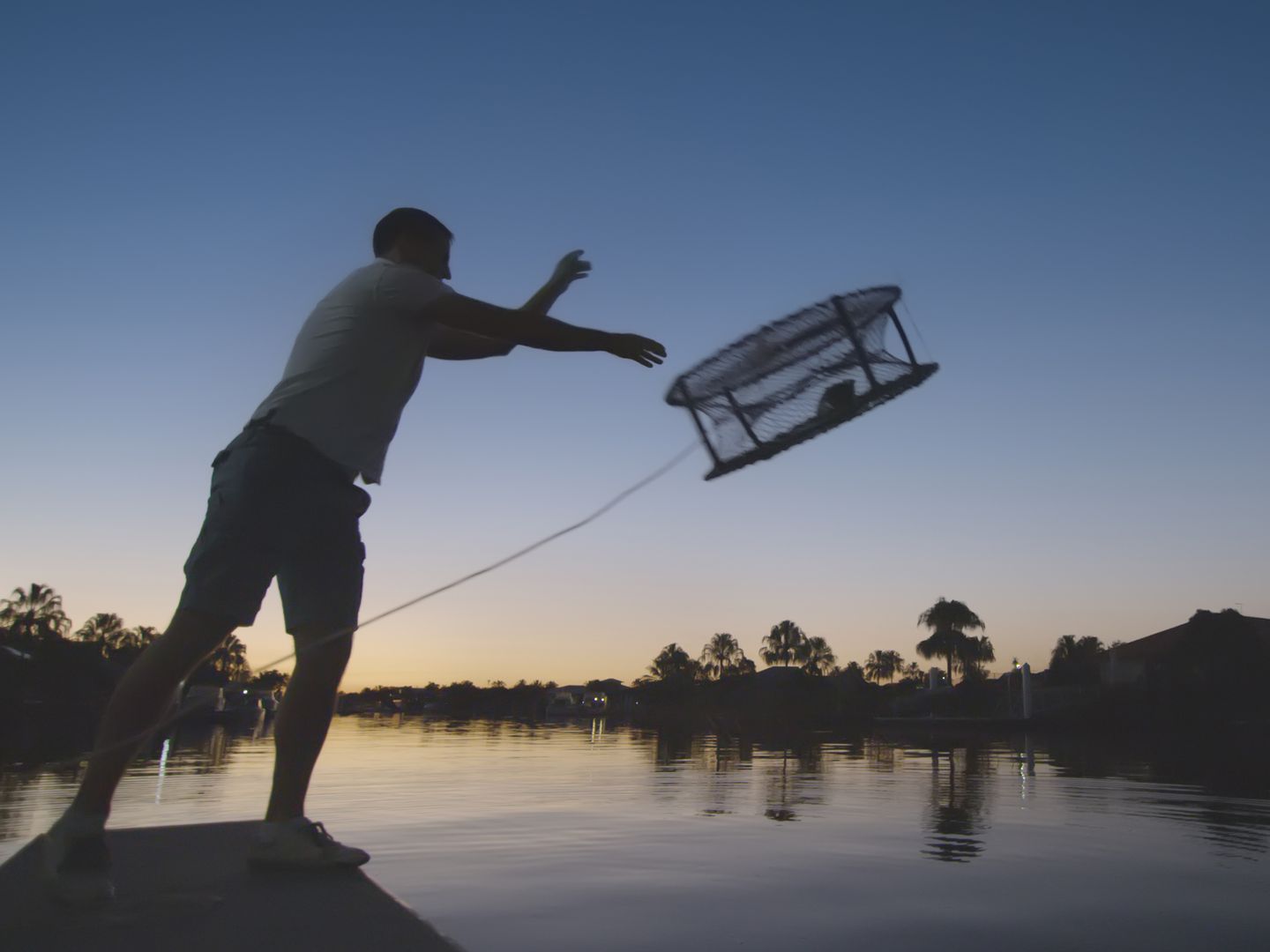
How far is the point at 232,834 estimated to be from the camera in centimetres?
345

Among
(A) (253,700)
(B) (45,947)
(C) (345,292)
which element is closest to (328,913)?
Result: (B) (45,947)

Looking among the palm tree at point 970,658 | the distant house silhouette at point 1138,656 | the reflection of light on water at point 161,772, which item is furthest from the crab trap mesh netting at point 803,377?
the palm tree at point 970,658

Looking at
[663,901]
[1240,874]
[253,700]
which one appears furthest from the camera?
[253,700]

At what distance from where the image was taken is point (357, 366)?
2900 mm

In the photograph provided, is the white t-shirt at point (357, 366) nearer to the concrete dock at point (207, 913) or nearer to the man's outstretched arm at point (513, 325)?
the man's outstretched arm at point (513, 325)

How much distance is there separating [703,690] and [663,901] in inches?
4609

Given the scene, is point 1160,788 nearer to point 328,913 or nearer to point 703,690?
point 328,913

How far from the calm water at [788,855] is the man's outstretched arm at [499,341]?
6.61 feet

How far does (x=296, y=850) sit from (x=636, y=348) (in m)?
1.96

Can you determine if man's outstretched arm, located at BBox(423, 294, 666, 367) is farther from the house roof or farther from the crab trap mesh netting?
the house roof

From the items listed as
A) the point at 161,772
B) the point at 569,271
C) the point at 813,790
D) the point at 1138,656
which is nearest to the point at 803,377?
the point at 569,271

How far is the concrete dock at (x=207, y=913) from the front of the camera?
194 centimetres

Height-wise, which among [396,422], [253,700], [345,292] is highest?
[345,292]

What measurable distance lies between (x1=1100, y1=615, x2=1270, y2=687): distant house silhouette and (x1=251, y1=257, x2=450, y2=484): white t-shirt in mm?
69489
